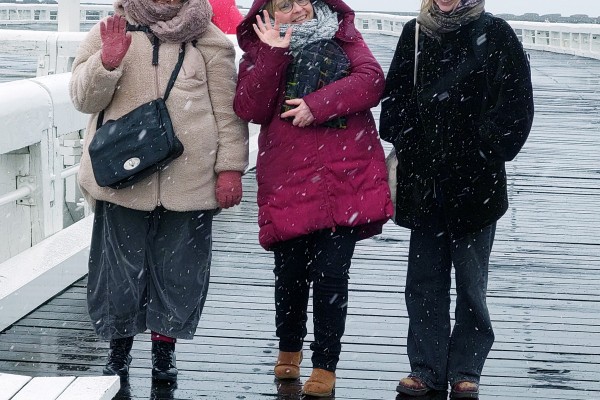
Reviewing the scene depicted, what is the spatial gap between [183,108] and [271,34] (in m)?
0.44

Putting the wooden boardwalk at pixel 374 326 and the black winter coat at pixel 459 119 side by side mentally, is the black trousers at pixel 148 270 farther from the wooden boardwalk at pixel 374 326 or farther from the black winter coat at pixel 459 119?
the black winter coat at pixel 459 119

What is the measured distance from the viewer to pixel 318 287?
4457 mm

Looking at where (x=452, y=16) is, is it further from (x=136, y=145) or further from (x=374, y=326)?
(x=374, y=326)

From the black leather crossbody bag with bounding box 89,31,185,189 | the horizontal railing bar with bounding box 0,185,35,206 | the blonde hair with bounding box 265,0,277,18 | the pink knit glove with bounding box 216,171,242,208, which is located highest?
the blonde hair with bounding box 265,0,277,18

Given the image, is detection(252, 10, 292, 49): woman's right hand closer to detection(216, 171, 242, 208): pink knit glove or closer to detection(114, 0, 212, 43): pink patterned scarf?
detection(114, 0, 212, 43): pink patterned scarf

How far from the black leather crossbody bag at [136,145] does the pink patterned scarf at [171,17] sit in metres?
0.09

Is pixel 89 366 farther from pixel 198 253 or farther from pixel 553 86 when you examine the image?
pixel 553 86

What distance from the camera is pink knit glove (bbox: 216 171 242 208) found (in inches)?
172

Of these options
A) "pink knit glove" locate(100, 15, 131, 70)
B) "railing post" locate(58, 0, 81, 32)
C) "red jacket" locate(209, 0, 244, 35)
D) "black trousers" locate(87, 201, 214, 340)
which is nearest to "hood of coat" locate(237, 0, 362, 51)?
"pink knit glove" locate(100, 15, 131, 70)

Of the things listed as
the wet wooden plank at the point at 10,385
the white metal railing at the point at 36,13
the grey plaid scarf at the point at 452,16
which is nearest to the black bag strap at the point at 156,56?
the grey plaid scarf at the point at 452,16

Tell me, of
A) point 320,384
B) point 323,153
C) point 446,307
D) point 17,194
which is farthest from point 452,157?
point 17,194

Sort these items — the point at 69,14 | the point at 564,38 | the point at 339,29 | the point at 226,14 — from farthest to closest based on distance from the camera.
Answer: the point at 564,38, the point at 69,14, the point at 226,14, the point at 339,29

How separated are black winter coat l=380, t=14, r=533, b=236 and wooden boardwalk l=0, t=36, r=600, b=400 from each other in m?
0.81

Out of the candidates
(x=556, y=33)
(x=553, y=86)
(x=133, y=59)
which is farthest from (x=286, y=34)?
(x=556, y=33)
